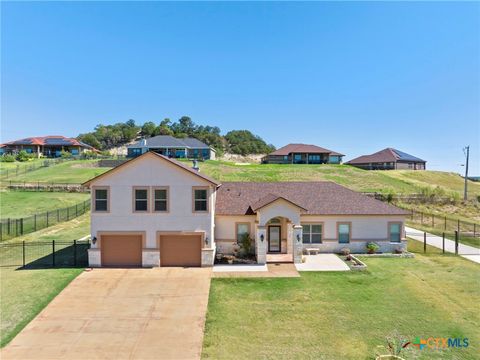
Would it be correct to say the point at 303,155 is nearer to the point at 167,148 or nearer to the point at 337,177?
the point at 337,177

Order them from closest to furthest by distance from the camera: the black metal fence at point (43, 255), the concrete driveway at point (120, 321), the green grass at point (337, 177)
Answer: the concrete driveway at point (120, 321)
the black metal fence at point (43, 255)
the green grass at point (337, 177)

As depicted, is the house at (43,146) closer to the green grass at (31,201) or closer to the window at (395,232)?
the green grass at (31,201)

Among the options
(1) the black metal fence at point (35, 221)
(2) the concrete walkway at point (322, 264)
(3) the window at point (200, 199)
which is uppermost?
(3) the window at point (200, 199)

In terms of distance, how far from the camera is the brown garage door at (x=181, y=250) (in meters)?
17.6

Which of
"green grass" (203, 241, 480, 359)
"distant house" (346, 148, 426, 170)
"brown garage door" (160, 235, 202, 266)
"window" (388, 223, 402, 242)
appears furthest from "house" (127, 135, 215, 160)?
"green grass" (203, 241, 480, 359)

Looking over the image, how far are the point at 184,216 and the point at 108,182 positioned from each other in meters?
4.96

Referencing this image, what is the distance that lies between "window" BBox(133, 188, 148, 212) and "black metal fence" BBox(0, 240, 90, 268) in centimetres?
427

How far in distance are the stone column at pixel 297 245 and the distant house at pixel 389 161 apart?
66947 millimetres

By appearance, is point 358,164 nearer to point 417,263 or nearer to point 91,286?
point 417,263

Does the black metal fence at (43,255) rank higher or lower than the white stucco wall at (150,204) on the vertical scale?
lower

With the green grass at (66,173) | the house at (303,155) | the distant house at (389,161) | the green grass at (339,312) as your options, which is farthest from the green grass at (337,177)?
the green grass at (339,312)

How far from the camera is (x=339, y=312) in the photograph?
1158cm

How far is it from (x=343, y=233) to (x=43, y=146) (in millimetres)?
97521

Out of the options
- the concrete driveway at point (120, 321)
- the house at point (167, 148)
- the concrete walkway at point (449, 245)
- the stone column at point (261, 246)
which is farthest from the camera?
the house at point (167, 148)
